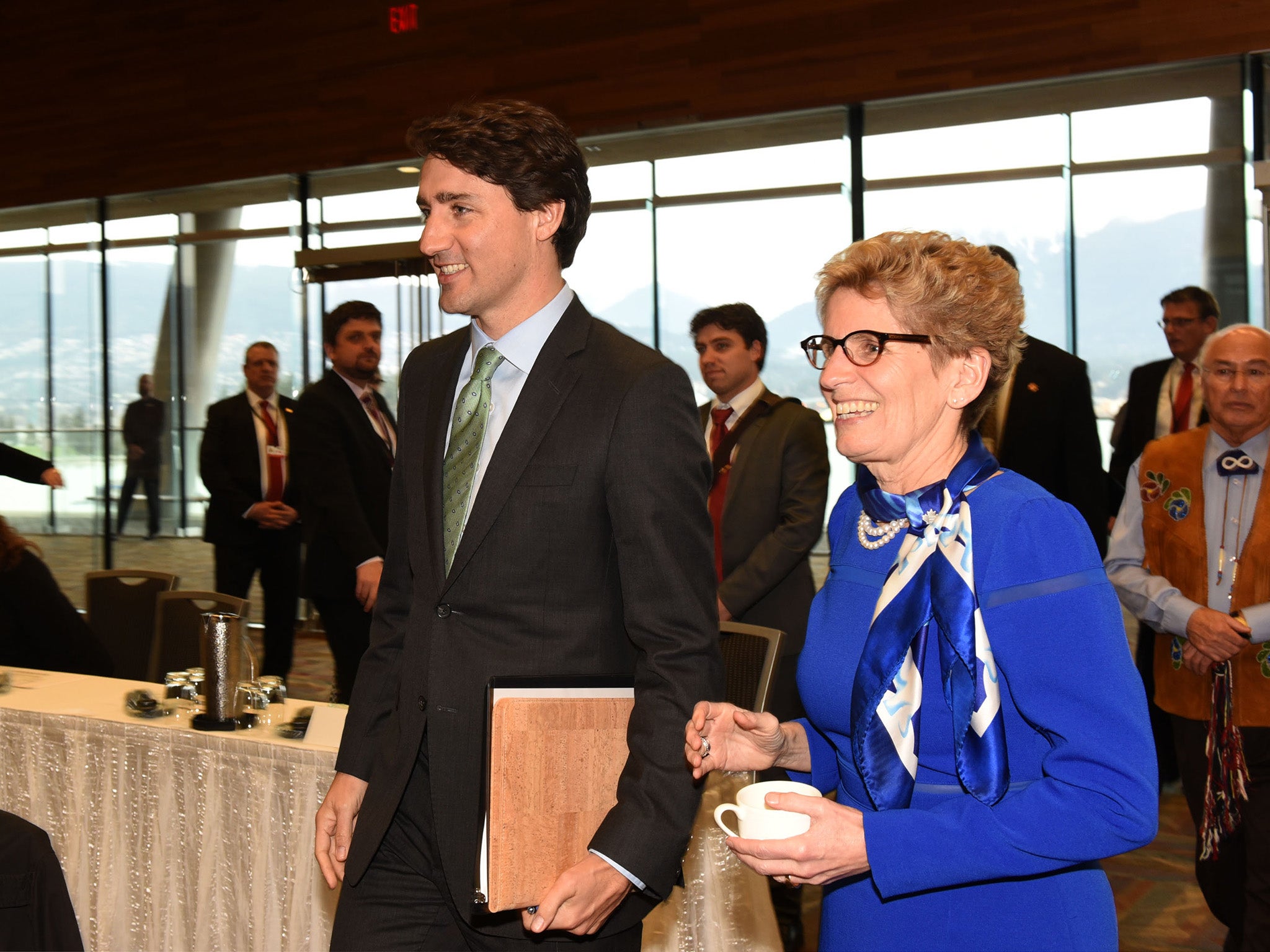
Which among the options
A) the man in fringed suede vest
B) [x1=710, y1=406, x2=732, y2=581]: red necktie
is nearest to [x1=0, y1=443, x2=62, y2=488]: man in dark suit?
[x1=710, y1=406, x2=732, y2=581]: red necktie

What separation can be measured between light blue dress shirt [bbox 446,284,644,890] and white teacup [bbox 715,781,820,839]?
2.12 feet

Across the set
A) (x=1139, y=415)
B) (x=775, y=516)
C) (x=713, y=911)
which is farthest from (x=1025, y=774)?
(x=1139, y=415)

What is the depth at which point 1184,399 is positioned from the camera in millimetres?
5293

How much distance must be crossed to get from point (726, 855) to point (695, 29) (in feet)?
19.6

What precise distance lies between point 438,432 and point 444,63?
6806 millimetres

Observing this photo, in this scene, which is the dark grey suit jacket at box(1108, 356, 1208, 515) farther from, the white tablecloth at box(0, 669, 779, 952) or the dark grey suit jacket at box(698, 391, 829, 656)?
the white tablecloth at box(0, 669, 779, 952)

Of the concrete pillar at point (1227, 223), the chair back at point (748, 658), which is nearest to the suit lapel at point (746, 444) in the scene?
the chair back at point (748, 658)

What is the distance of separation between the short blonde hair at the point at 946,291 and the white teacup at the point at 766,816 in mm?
524

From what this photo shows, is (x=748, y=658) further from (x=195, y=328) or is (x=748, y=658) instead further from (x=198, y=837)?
(x=195, y=328)

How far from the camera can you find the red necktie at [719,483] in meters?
4.49

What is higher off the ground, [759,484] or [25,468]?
[25,468]

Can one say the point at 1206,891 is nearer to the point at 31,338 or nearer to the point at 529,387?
the point at 529,387

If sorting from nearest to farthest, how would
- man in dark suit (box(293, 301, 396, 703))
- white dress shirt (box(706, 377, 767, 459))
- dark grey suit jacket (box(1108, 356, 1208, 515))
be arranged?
man in dark suit (box(293, 301, 396, 703)), white dress shirt (box(706, 377, 767, 459)), dark grey suit jacket (box(1108, 356, 1208, 515))

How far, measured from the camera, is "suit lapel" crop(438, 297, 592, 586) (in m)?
1.66
